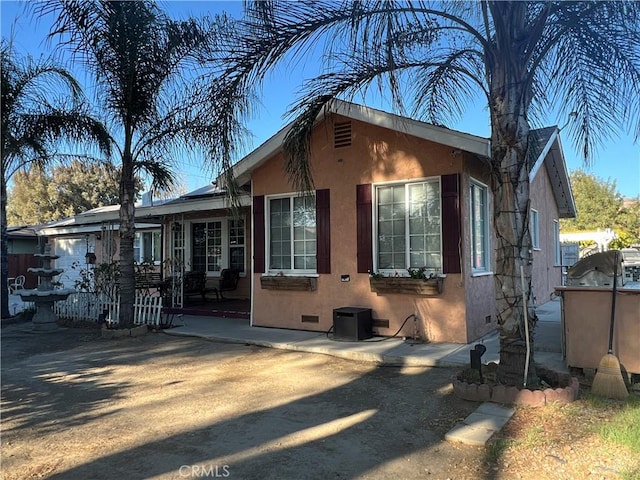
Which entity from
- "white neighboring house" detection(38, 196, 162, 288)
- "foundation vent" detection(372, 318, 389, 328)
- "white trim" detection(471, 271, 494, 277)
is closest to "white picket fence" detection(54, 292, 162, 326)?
"white neighboring house" detection(38, 196, 162, 288)

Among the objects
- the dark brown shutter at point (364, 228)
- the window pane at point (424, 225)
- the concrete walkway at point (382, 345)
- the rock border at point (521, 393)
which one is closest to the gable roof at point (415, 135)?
the window pane at point (424, 225)

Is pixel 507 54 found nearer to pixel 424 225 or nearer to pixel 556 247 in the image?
pixel 424 225

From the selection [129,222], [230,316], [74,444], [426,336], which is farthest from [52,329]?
[426,336]

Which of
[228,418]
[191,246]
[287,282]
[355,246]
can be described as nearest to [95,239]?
[191,246]

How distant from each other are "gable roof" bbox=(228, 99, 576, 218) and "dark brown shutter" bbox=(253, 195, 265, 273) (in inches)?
26.3

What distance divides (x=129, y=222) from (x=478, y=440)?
8.03 metres

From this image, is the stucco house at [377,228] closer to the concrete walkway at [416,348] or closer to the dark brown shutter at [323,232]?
the dark brown shutter at [323,232]

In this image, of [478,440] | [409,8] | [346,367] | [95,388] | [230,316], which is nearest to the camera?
[478,440]

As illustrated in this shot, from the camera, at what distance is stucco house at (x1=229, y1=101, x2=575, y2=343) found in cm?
766

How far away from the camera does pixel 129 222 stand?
377 inches

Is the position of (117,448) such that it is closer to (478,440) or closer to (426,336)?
(478,440)

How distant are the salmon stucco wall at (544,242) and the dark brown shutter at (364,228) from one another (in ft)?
19.0

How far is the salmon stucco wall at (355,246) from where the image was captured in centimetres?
773

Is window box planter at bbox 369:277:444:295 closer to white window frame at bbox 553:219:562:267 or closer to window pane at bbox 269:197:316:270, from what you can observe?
window pane at bbox 269:197:316:270
